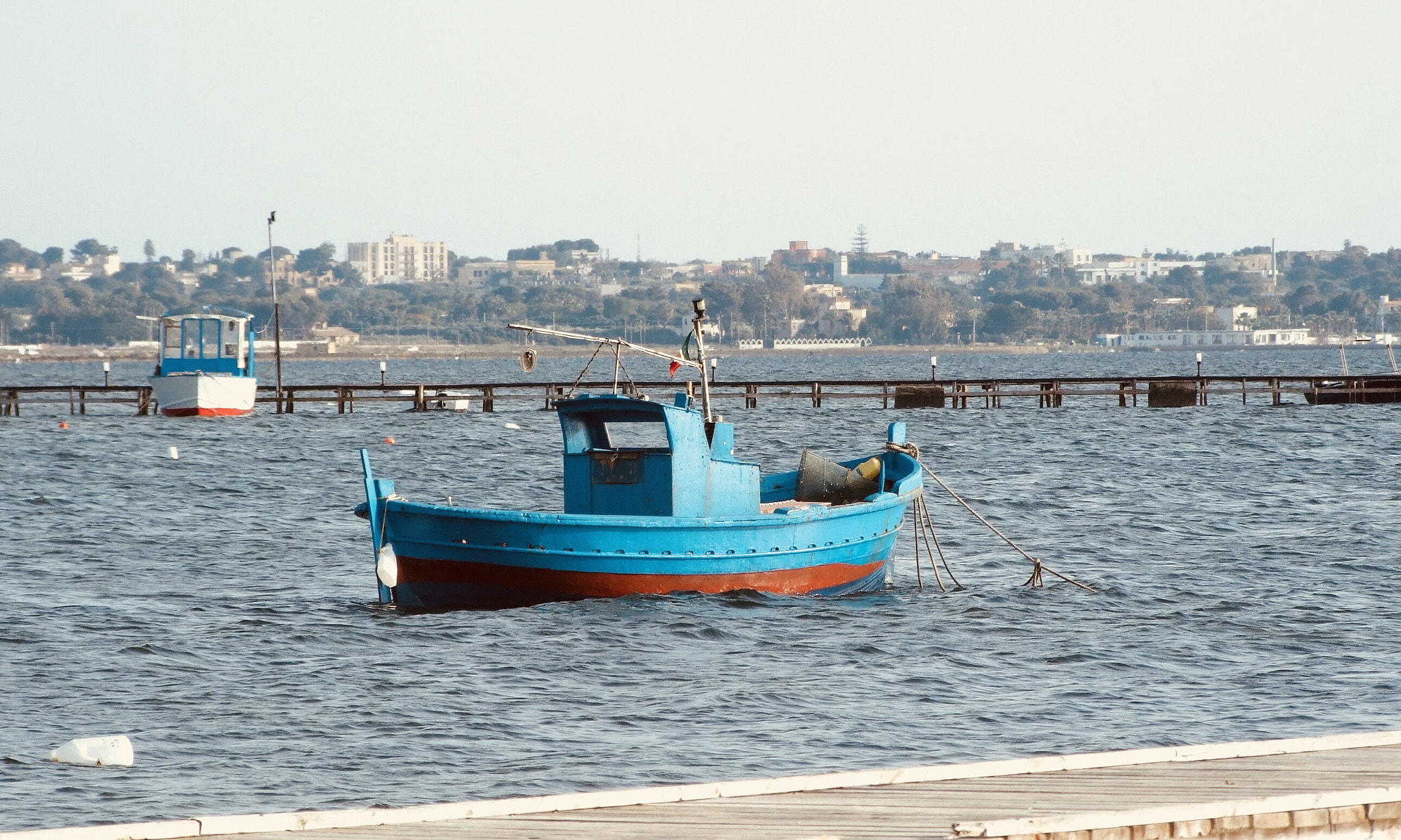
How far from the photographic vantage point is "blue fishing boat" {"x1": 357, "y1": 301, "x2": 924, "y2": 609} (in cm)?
1633

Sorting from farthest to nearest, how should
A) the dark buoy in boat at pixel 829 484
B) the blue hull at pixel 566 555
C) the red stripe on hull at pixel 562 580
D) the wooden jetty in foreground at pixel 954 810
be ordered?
the dark buoy in boat at pixel 829 484 → the red stripe on hull at pixel 562 580 → the blue hull at pixel 566 555 → the wooden jetty in foreground at pixel 954 810

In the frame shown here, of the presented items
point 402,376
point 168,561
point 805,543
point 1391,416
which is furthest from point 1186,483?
point 402,376

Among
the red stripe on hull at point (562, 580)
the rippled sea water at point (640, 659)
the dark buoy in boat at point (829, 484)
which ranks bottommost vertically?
the rippled sea water at point (640, 659)

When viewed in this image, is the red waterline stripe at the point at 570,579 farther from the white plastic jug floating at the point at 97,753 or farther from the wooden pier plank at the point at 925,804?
the wooden pier plank at the point at 925,804

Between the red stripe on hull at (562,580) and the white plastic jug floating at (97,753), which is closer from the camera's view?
the white plastic jug floating at (97,753)

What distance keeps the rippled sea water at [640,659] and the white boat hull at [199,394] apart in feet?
66.0

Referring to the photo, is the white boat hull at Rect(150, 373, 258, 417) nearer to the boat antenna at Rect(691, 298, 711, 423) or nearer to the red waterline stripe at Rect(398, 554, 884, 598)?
the boat antenna at Rect(691, 298, 711, 423)

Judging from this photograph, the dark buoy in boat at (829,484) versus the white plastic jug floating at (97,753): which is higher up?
the dark buoy in boat at (829,484)

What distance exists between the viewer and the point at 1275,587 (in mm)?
19266

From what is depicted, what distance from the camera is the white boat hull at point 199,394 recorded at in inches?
1987

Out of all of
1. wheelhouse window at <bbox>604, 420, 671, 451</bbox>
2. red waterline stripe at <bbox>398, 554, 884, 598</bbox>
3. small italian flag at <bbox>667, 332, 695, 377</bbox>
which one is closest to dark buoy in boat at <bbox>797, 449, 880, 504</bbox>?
small italian flag at <bbox>667, 332, 695, 377</bbox>

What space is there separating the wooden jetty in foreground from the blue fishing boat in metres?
8.47

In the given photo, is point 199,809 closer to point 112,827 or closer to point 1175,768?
point 112,827

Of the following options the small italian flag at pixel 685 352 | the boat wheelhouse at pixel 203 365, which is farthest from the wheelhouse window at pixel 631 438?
the boat wheelhouse at pixel 203 365
